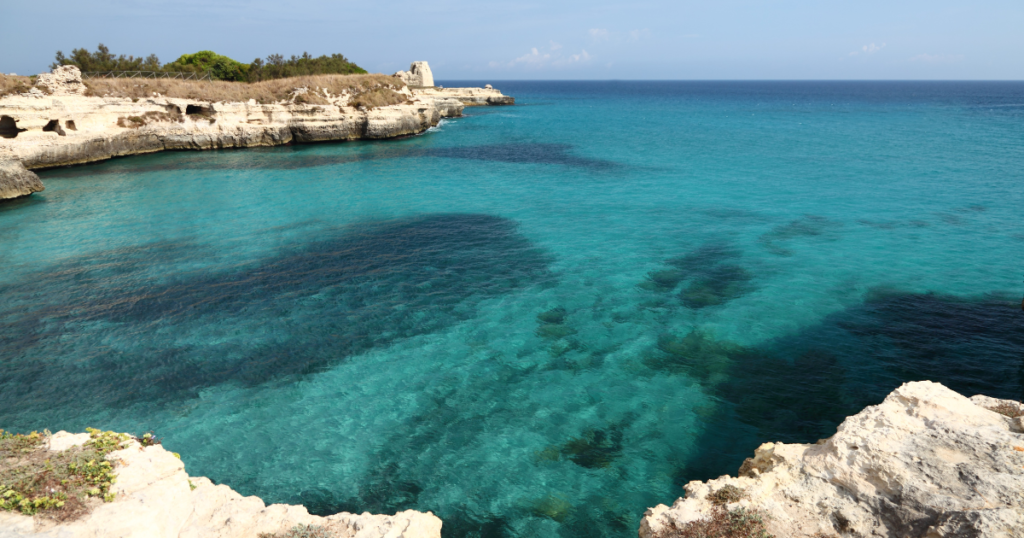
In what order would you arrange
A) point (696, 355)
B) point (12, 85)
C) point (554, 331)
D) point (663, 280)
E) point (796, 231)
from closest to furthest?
1. point (696, 355)
2. point (554, 331)
3. point (663, 280)
4. point (796, 231)
5. point (12, 85)

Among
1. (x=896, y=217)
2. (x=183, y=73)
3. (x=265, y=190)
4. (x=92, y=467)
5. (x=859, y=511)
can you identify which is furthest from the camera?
(x=183, y=73)

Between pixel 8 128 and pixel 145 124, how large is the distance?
31.4 ft

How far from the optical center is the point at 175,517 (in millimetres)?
7805

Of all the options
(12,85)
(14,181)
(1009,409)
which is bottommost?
(1009,409)

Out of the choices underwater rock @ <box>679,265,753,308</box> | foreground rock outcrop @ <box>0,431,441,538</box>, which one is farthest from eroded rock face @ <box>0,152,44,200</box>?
underwater rock @ <box>679,265,753,308</box>

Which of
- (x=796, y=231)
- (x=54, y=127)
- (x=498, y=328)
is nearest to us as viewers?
(x=498, y=328)

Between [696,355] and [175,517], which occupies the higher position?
[175,517]

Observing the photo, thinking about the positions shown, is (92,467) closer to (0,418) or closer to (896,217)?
(0,418)

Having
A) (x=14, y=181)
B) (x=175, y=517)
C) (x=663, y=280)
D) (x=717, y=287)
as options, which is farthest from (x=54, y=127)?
(x=717, y=287)

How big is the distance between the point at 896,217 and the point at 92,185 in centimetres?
5155

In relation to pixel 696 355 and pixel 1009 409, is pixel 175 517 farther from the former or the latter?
pixel 1009 409

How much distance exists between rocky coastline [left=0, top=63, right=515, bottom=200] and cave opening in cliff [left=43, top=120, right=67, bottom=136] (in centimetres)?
8

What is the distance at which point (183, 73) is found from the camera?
6116 cm

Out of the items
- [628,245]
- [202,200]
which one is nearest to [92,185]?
[202,200]
